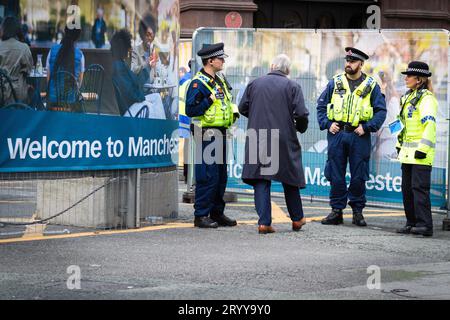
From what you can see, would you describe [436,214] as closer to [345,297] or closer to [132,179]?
[132,179]

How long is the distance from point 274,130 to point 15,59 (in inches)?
114

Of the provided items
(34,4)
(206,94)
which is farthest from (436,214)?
(34,4)

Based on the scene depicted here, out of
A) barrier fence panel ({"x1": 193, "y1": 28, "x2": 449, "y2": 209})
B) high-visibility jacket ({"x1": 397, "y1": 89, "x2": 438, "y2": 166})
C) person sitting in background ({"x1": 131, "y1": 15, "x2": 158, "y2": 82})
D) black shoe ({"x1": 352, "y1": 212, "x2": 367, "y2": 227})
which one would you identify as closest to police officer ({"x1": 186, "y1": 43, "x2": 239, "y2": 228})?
person sitting in background ({"x1": 131, "y1": 15, "x2": 158, "y2": 82})

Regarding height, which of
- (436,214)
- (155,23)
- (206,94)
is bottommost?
(436,214)

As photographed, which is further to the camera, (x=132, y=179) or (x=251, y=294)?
(x=132, y=179)

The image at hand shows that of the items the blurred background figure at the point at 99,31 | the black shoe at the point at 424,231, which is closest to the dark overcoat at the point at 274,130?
the black shoe at the point at 424,231

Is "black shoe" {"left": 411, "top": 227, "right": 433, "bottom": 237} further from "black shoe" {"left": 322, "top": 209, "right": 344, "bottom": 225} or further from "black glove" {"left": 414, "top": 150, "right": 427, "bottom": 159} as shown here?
"black shoe" {"left": 322, "top": 209, "right": 344, "bottom": 225}

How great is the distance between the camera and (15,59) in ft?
34.5

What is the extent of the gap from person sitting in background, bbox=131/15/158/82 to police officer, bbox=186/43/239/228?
1.58 ft

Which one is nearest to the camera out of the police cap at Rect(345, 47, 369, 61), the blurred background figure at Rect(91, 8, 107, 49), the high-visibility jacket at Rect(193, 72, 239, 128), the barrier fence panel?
the blurred background figure at Rect(91, 8, 107, 49)

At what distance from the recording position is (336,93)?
1298 centimetres

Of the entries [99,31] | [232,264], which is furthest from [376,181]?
[232,264]

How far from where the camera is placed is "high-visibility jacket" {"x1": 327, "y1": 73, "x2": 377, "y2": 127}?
12.8 metres
